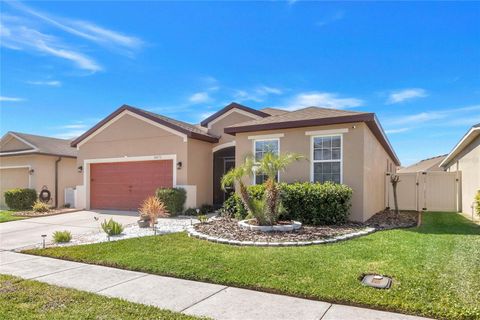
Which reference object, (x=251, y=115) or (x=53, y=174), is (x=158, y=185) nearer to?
(x=251, y=115)

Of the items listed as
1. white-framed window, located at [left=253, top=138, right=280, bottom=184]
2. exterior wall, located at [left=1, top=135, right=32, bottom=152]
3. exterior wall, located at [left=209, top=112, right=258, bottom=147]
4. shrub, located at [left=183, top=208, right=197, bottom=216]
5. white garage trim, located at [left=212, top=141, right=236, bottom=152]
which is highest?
exterior wall, located at [left=209, top=112, right=258, bottom=147]

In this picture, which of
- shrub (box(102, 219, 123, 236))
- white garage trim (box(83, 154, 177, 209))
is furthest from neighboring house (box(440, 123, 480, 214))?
shrub (box(102, 219, 123, 236))

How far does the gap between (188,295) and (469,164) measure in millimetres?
15326

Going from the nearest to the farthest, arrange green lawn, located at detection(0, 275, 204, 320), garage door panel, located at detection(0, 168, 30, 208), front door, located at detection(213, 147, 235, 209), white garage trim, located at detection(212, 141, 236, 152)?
green lawn, located at detection(0, 275, 204, 320)
white garage trim, located at detection(212, 141, 236, 152)
front door, located at detection(213, 147, 235, 209)
garage door panel, located at detection(0, 168, 30, 208)

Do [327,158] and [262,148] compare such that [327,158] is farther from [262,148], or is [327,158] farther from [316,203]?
[262,148]

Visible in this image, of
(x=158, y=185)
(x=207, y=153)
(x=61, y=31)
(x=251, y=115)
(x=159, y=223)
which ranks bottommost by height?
(x=159, y=223)

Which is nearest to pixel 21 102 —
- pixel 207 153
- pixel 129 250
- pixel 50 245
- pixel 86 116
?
pixel 86 116

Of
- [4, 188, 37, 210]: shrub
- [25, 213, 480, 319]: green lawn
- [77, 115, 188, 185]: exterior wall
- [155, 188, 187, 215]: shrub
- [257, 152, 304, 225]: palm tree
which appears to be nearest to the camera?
[25, 213, 480, 319]: green lawn

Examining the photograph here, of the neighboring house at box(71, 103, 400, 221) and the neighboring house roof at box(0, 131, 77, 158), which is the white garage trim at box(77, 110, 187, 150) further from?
the neighboring house roof at box(0, 131, 77, 158)

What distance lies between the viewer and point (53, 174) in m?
21.1

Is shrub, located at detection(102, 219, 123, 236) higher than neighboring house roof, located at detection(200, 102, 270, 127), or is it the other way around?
neighboring house roof, located at detection(200, 102, 270, 127)

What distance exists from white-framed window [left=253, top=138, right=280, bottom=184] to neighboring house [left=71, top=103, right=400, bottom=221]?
38 mm

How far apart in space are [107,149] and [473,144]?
56.8 feet

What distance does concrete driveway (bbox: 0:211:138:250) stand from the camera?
9609 millimetres
